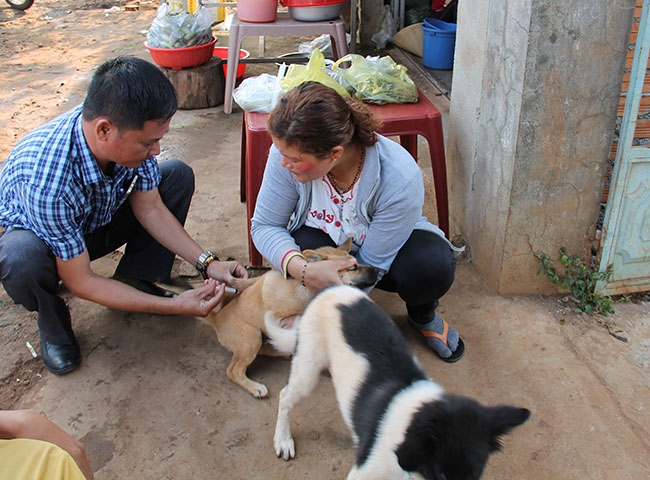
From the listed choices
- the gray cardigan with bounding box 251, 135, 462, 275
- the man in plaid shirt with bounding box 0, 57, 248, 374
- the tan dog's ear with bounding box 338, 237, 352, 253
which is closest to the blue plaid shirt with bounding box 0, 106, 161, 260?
the man in plaid shirt with bounding box 0, 57, 248, 374

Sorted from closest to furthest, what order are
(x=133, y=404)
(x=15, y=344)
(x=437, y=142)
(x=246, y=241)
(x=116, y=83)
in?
(x=116, y=83)
(x=133, y=404)
(x=15, y=344)
(x=437, y=142)
(x=246, y=241)

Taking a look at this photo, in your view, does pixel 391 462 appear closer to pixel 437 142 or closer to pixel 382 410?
Answer: pixel 382 410

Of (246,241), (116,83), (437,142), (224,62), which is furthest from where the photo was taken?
(224,62)

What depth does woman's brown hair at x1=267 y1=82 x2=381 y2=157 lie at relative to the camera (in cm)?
220

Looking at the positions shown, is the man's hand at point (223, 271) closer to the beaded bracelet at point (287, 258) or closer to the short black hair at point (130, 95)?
the beaded bracelet at point (287, 258)

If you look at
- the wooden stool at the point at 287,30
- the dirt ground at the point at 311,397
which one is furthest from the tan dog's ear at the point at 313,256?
the wooden stool at the point at 287,30

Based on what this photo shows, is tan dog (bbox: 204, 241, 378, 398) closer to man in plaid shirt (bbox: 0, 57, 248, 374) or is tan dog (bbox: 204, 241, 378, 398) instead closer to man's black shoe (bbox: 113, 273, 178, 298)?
man in plaid shirt (bbox: 0, 57, 248, 374)

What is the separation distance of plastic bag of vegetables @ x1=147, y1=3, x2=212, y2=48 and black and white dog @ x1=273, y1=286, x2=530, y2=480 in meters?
4.55

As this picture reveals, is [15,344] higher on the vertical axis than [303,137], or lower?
lower

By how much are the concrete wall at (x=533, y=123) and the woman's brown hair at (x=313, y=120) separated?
96 centimetres

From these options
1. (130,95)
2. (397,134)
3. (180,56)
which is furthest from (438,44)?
(130,95)

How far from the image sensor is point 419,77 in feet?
20.1

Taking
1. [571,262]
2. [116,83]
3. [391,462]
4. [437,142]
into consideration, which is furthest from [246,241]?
[391,462]

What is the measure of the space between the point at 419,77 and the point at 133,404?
4653mm
